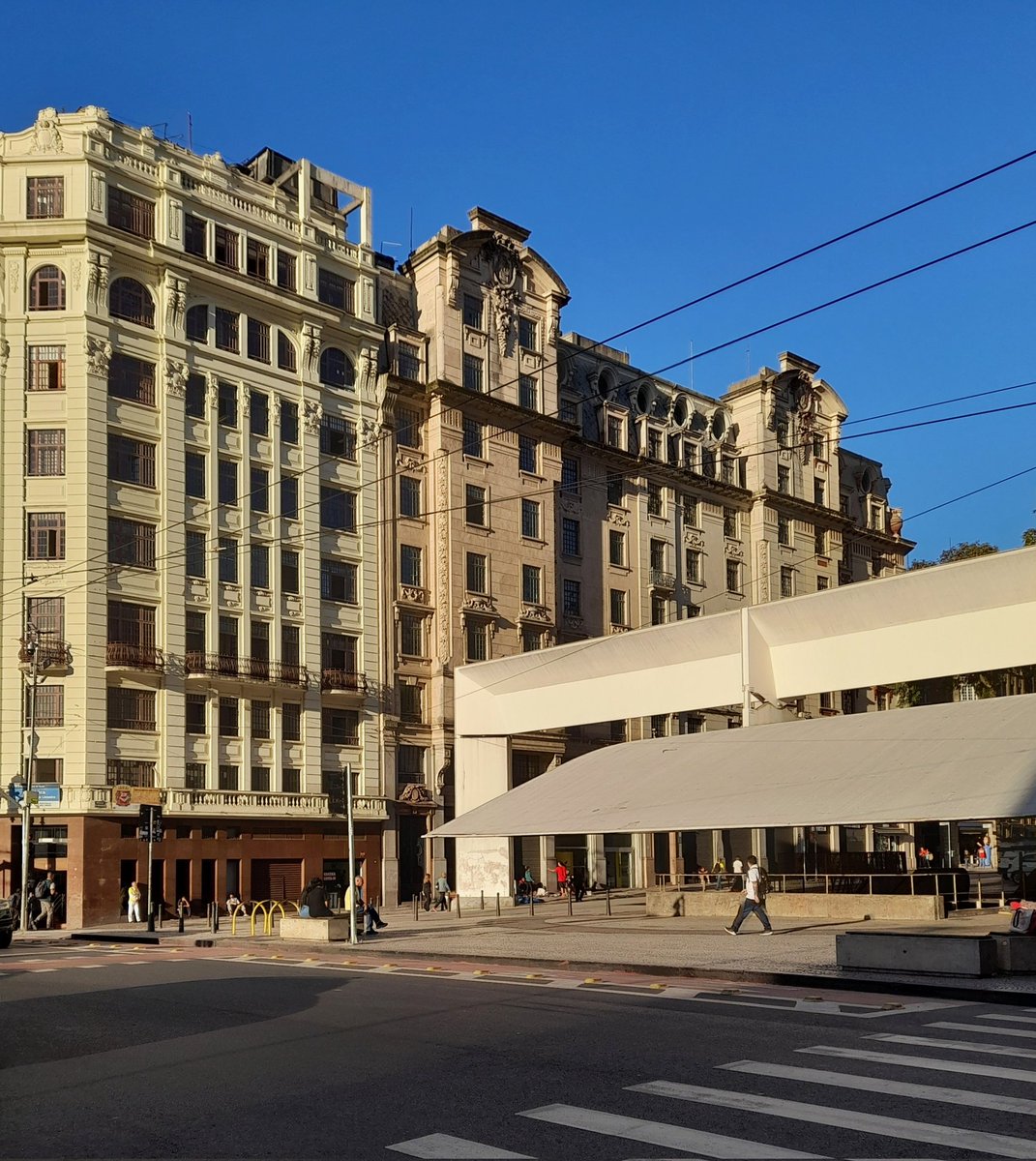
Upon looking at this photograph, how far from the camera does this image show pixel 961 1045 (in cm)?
1373

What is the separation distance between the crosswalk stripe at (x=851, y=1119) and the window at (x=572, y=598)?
56.0m

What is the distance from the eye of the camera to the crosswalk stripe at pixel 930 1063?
11797 mm

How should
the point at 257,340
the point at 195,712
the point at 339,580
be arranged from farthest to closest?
the point at 339,580 → the point at 257,340 → the point at 195,712

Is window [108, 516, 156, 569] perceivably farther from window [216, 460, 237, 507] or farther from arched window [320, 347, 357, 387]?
arched window [320, 347, 357, 387]

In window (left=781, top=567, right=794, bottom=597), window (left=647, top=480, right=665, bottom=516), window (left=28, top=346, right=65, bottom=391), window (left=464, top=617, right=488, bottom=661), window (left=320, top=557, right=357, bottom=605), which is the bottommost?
window (left=464, top=617, right=488, bottom=661)

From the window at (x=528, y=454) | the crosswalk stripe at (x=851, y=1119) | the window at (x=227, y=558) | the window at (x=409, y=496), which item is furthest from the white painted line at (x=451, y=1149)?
the window at (x=528, y=454)

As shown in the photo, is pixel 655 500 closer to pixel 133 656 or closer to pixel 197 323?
pixel 197 323

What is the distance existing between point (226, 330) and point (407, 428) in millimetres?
9620

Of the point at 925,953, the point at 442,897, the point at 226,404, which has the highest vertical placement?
the point at 226,404

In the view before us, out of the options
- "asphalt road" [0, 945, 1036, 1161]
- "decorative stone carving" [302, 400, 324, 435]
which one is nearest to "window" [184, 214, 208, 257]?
"decorative stone carving" [302, 400, 324, 435]

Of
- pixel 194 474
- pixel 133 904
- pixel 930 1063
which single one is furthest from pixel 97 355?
pixel 930 1063

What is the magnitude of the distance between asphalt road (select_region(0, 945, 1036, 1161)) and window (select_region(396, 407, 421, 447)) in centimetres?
4304

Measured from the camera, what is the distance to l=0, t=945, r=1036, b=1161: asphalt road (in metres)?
9.48

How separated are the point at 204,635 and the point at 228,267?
15.2 metres
